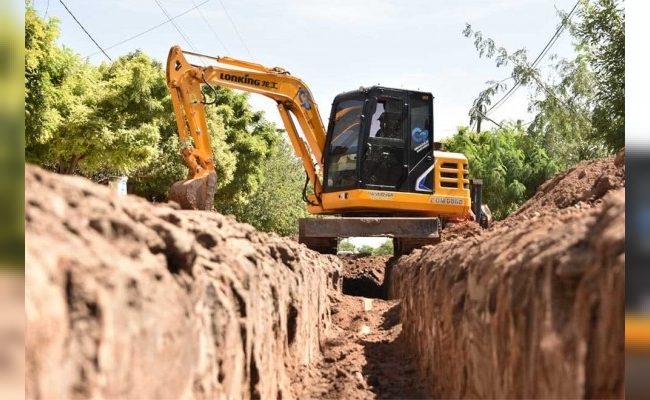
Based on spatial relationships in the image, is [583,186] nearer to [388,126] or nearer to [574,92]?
[388,126]

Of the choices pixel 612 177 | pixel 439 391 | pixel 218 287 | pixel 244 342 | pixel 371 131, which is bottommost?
pixel 439 391

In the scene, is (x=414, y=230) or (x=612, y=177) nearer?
(x=612, y=177)

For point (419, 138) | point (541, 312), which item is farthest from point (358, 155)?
point (541, 312)

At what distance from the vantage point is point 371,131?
47.4ft

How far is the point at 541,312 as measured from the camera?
13.3 ft

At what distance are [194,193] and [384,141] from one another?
11.4 feet

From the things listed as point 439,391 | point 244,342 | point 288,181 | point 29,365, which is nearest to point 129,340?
point 29,365

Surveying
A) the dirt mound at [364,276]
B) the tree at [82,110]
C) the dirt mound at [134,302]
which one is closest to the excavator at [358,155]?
the dirt mound at [364,276]

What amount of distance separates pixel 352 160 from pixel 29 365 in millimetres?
12052

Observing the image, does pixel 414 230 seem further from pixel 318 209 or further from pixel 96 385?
pixel 96 385

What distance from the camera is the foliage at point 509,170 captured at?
35469 millimetres

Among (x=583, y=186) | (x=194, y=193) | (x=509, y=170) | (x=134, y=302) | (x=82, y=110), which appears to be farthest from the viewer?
(x=509, y=170)

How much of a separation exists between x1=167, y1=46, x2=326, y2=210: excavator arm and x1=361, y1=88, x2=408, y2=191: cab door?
148cm

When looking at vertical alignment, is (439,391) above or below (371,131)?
below
